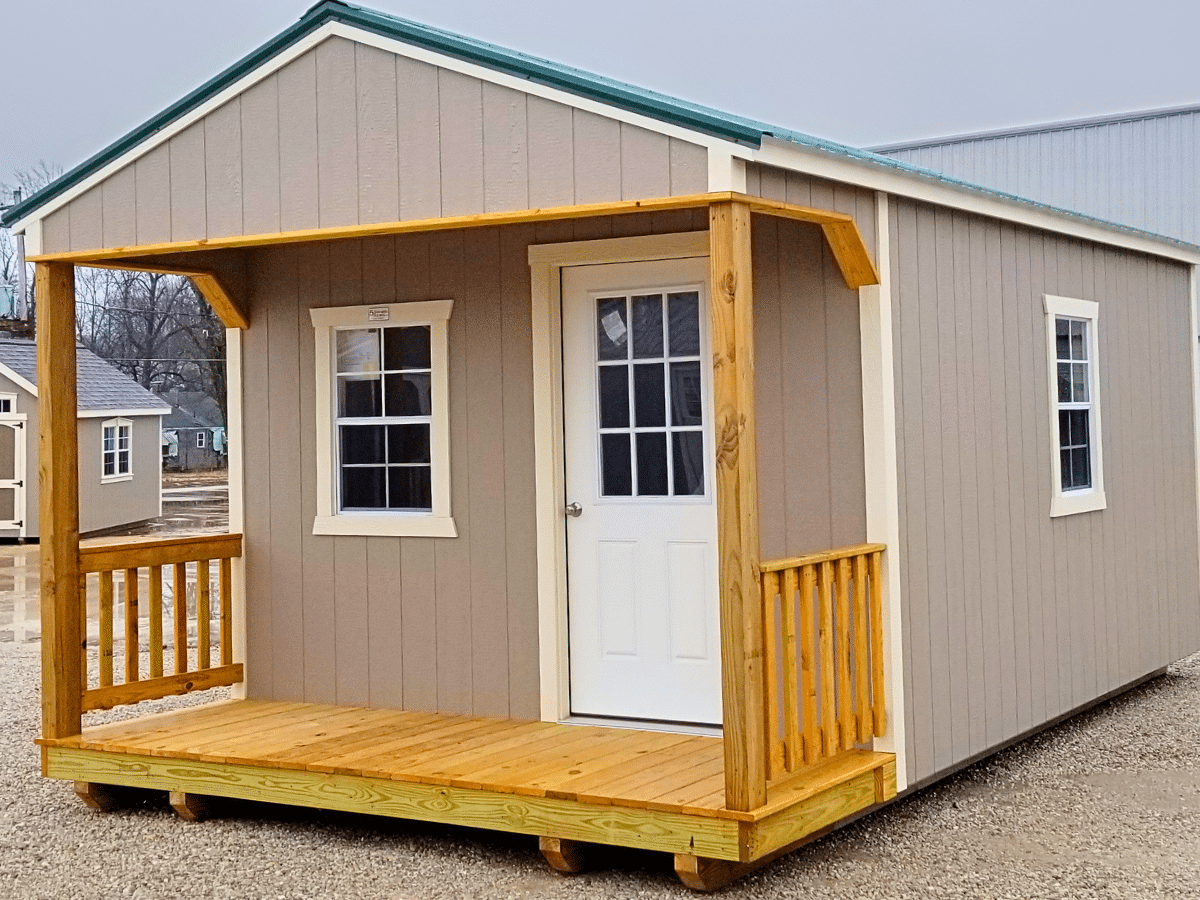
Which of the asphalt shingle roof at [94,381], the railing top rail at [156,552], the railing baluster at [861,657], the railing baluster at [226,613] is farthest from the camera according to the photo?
the asphalt shingle roof at [94,381]

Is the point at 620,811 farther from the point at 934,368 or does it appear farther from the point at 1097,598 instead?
the point at 1097,598

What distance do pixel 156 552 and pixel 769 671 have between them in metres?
3.16

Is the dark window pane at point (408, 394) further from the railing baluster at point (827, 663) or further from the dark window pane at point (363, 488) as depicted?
the railing baluster at point (827, 663)

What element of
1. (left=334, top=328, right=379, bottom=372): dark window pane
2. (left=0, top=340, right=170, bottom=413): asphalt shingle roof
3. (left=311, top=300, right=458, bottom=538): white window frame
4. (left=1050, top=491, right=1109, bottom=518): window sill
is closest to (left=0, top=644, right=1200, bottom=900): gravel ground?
(left=1050, top=491, right=1109, bottom=518): window sill

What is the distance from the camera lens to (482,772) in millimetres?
5402

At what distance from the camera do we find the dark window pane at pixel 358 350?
22.4ft

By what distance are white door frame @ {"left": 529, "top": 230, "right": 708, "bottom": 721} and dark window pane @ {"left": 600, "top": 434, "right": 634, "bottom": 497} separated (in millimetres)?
190

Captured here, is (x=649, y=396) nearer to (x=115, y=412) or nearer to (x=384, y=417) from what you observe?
(x=384, y=417)

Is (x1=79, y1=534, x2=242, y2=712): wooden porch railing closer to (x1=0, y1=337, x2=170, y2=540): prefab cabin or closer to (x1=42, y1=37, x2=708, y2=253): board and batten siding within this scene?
(x1=42, y1=37, x2=708, y2=253): board and batten siding

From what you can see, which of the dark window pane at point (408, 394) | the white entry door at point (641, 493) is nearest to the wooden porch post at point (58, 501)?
the dark window pane at point (408, 394)

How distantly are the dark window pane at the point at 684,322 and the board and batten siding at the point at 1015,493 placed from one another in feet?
2.70

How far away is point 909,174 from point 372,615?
3075mm

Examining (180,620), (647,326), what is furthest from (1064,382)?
(180,620)

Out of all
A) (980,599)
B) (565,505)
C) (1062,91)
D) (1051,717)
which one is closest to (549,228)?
(565,505)
